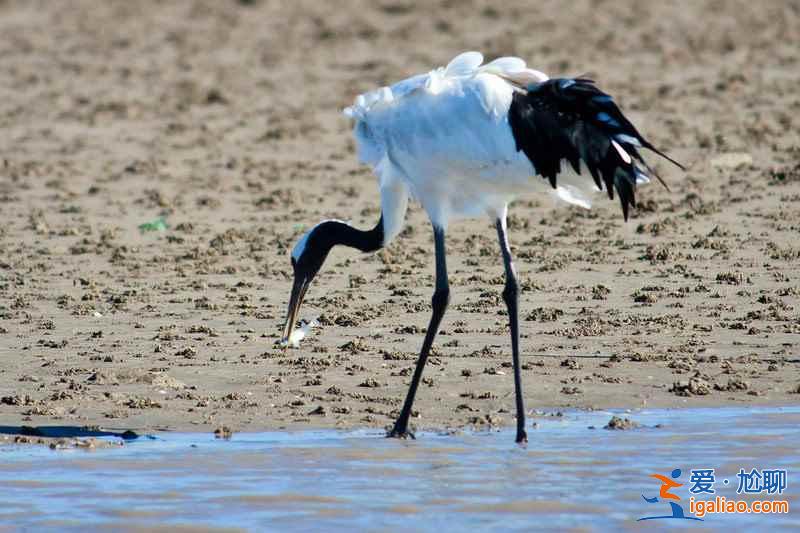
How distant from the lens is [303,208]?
1429 cm

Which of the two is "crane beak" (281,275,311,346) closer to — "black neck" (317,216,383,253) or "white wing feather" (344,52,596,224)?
"black neck" (317,216,383,253)

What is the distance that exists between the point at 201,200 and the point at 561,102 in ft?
23.8

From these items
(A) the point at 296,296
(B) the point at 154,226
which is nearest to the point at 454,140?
(A) the point at 296,296

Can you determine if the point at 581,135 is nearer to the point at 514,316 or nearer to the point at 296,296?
the point at 514,316

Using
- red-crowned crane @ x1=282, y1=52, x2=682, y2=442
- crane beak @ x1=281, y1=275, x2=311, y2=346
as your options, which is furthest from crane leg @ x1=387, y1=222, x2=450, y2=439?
crane beak @ x1=281, y1=275, x2=311, y2=346

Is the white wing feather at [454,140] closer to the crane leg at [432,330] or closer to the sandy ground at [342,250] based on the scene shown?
the crane leg at [432,330]

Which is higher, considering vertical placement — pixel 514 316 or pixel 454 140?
pixel 454 140

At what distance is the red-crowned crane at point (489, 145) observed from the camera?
7906mm

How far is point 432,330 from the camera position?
28.4 ft

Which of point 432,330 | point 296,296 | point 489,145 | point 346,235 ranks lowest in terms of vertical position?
point 432,330

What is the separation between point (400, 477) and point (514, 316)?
1364 mm

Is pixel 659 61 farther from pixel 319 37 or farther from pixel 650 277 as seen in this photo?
pixel 650 277

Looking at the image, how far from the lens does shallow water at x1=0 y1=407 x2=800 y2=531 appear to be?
7078 millimetres

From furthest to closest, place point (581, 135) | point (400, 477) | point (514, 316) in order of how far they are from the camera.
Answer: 1. point (514, 316)
2. point (581, 135)
3. point (400, 477)
